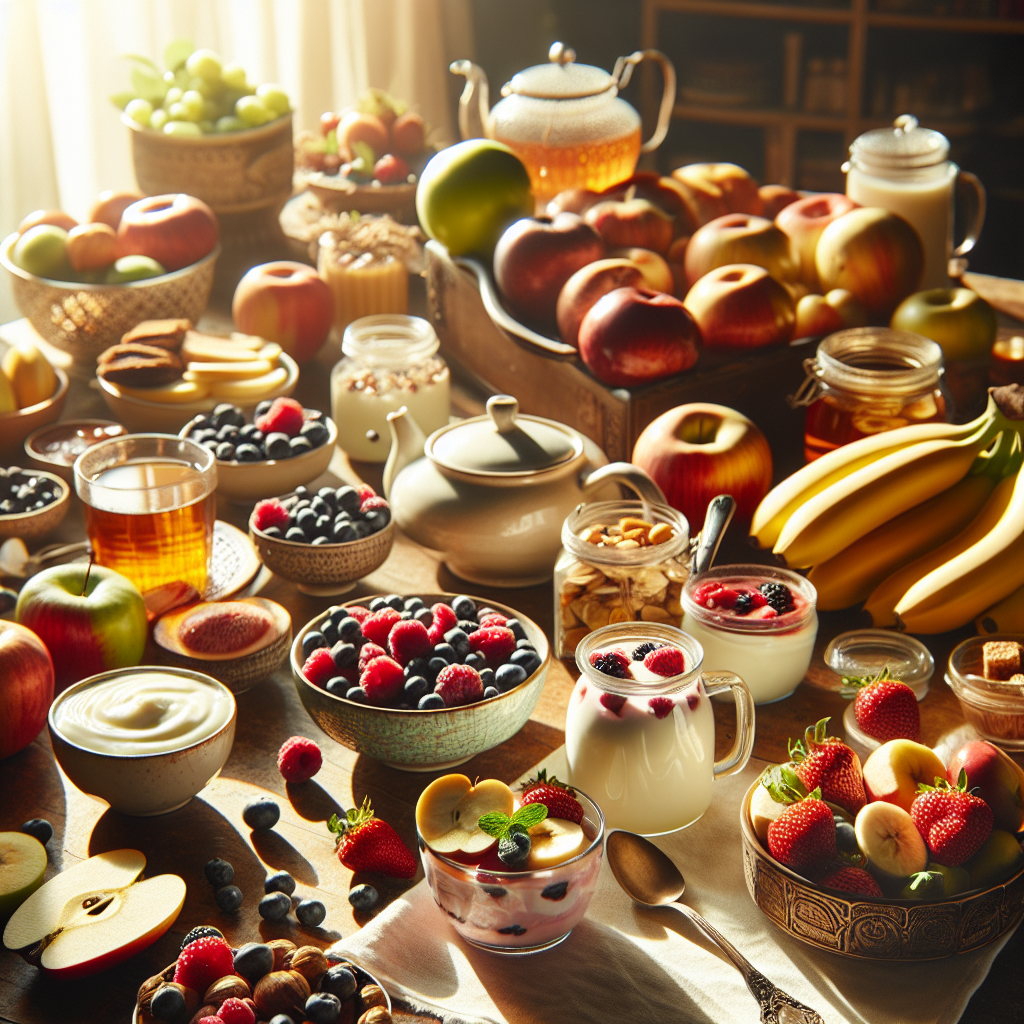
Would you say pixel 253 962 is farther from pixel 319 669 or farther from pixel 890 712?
pixel 890 712

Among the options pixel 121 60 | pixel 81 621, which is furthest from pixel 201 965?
pixel 121 60

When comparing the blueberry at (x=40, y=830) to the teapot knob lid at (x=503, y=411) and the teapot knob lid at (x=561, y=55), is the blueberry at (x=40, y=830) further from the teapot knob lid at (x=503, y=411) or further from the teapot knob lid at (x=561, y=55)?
the teapot knob lid at (x=561, y=55)

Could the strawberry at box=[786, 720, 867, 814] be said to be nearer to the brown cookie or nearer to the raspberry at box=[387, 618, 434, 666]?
the raspberry at box=[387, 618, 434, 666]

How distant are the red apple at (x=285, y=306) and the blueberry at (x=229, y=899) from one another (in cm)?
118

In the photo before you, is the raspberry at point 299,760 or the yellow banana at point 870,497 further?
the yellow banana at point 870,497

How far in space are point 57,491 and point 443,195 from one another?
0.78 meters

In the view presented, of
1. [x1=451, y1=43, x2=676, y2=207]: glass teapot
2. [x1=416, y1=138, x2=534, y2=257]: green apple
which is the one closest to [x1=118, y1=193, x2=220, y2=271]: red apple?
[x1=416, y1=138, x2=534, y2=257]: green apple

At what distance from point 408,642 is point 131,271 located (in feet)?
3.60

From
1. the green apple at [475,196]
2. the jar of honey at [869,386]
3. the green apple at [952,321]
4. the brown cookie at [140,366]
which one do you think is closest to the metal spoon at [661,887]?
the jar of honey at [869,386]

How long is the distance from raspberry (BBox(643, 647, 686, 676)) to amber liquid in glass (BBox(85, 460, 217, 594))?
61 centimetres

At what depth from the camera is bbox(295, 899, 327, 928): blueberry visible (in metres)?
0.96

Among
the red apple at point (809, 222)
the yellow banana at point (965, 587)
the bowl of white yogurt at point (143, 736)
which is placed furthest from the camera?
the red apple at point (809, 222)

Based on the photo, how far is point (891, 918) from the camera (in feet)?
2.91

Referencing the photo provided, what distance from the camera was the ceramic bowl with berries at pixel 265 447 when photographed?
159 centimetres
